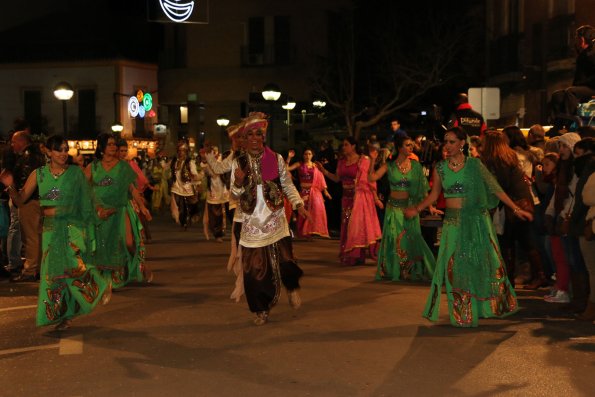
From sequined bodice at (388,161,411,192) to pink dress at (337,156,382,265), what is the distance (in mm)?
1558

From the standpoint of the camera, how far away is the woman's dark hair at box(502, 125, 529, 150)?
11.5 meters

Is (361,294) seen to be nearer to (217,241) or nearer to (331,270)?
(331,270)

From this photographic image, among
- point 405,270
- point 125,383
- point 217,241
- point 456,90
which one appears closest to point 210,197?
point 217,241

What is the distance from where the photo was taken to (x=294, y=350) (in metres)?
7.66

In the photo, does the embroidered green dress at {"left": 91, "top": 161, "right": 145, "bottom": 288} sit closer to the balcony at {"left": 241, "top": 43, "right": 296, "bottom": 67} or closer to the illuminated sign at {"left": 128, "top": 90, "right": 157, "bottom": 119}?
the balcony at {"left": 241, "top": 43, "right": 296, "bottom": 67}

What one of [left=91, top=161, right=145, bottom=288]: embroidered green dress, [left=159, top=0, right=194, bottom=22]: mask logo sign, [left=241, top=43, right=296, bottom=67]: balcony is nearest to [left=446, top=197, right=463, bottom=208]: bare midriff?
[left=91, top=161, right=145, bottom=288]: embroidered green dress

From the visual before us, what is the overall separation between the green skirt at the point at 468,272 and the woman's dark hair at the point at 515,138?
9.41 feet

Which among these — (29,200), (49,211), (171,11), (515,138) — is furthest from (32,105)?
(49,211)

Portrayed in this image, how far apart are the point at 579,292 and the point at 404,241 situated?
10.1 feet

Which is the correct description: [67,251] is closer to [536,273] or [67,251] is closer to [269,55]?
[536,273]

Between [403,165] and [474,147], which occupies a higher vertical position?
[474,147]

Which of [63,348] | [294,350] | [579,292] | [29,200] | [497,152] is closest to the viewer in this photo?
[294,350]

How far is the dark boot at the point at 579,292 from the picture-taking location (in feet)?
30.6

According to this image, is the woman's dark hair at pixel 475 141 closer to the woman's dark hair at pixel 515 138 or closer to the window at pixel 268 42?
the woman's dark hair at pixel 515 138
